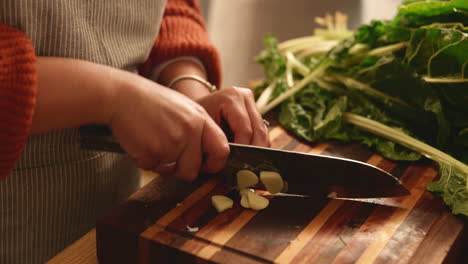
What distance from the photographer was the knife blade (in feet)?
2.88

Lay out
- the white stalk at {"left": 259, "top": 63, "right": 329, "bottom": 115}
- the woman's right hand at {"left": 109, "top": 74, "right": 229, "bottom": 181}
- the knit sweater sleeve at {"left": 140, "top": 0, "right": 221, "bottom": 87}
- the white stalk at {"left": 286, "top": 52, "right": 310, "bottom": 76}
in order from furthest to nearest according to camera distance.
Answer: the white stalk at {"left": 286, "top": 52, "right": 310, "bottom": 76} → the white stalk at {"left": 259, "top": 63, "right": 329, "bottom": 115} → the knit sweater sleeve at {"left": 140, "top": 0, "right": 221, "bottom": 87} → the woman's right hand at {"left": 109, "top": 74, "right": 229, "bottom": 181}

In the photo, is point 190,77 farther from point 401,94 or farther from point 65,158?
point 401,94

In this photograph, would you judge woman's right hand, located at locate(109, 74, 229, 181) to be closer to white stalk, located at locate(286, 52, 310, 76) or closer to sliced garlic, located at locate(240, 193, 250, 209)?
sliced garlic, located at locate(240, 193, 250, 209)

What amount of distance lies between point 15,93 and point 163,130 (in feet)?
0.76

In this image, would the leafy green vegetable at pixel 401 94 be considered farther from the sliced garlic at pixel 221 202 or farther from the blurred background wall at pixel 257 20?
the blurred background wall at pixel 257 20

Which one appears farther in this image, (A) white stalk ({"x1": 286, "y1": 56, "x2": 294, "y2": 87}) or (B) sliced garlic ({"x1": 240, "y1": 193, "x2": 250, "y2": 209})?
(A) white stalk ({"x1": 286, "y1": 56, "x2": 294, "y2": 87})

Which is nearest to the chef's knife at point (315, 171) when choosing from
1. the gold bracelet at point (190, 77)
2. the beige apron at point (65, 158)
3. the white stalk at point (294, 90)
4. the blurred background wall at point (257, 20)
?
the beige apron at point (65, 158)

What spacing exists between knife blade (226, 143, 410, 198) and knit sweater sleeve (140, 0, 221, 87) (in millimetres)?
324

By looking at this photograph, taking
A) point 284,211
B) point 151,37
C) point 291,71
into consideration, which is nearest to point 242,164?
point 284,211

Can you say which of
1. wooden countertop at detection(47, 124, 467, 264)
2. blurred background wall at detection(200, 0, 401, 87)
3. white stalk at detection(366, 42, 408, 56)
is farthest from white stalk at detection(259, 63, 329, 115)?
blurred background wall at detection(200, 0, 401, 87)

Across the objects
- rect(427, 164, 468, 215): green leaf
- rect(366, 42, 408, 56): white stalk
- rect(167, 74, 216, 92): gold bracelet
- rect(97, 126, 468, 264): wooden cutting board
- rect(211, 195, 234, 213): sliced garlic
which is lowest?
rect(97, 126, 468, 264): wooden cutting board

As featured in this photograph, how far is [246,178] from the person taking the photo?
35.6 inches

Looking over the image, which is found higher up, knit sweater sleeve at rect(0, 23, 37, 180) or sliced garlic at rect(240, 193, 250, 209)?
knit sweater sleeve at rect(0, 23, 37, 180)

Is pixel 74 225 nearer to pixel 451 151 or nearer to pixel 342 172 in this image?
pixel 342 172
